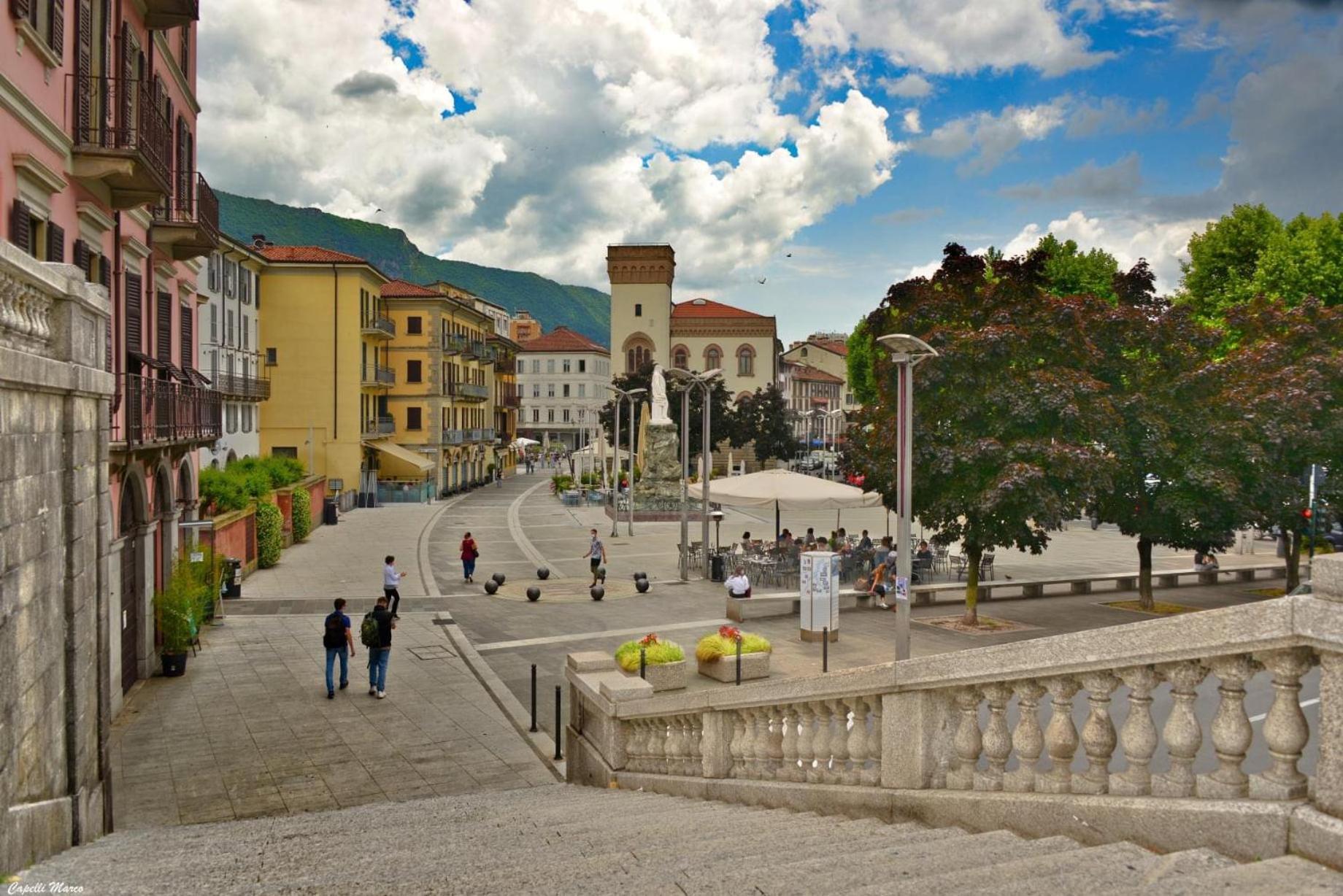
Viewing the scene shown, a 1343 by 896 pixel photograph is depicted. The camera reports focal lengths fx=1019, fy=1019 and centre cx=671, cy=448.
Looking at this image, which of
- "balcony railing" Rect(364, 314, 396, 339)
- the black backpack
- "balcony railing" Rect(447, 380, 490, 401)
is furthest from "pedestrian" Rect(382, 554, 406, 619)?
"balcony railing" Rect(447, 380, 490, 401)

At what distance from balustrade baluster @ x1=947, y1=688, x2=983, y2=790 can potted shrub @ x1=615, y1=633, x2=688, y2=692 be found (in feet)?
31.4

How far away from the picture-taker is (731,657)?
15867mm

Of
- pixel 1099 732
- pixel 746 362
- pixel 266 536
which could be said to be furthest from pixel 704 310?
pixel 1099 732

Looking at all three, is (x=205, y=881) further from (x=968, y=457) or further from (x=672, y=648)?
(x=968, y=457)

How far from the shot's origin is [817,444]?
408 ft

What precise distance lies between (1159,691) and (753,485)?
523 inches

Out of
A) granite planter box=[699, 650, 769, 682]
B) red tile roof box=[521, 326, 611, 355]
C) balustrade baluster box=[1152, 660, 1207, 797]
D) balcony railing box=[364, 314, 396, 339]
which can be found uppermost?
red tile roof box=[521, 326, 611, 355]

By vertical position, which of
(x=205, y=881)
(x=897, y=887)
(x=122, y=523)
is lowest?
(x=205, y=881)

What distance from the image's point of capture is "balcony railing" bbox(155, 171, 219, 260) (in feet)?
57.1

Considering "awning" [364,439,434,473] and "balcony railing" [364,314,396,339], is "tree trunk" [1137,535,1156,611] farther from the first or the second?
"balcony railing" [364,314,396,339]

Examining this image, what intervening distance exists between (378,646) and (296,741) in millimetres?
2074

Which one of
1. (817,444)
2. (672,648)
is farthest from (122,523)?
(817,444)

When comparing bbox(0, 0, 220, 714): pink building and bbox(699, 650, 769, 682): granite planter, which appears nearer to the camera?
bbox(0, 0, 220, 714): pink building

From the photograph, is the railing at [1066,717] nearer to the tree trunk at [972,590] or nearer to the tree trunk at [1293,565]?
the tree trunk at [972,590]
